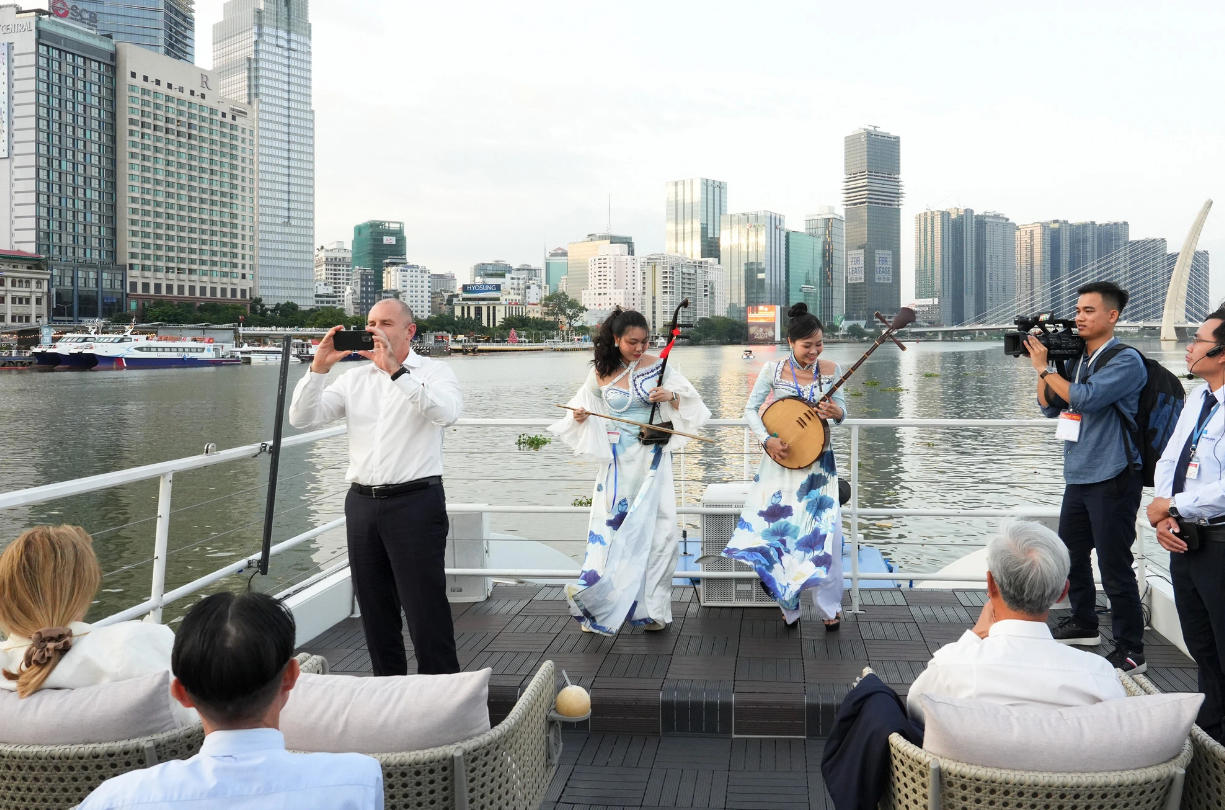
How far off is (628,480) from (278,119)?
137 meters

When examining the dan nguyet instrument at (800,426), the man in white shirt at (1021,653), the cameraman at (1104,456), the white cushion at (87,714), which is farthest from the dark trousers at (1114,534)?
the white cushion at (87,714)

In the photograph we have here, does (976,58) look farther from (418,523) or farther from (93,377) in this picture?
(93,377)

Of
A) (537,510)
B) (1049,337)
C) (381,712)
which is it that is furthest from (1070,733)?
(537,510)

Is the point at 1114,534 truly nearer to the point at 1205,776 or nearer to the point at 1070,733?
the point at 1205,776

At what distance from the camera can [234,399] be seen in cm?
3488

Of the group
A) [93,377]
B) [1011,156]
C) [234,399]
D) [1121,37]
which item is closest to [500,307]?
[93,377]

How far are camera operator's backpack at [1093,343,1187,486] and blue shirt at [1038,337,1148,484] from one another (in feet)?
0.07

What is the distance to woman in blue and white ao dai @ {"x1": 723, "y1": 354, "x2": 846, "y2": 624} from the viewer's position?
4.05m

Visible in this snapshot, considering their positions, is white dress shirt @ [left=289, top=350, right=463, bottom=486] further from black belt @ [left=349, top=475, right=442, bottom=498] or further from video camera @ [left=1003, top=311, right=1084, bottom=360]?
video camera @ [left=1003, top=311, right=1084, bottom=360]

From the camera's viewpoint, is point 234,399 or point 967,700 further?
point 234,399

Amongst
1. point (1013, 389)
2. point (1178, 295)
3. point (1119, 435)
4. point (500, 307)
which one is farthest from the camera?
point (500, 307)

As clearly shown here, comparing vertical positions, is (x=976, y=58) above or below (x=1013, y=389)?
above

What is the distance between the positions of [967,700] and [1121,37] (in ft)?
38.1

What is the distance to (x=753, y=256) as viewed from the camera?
12606cm
